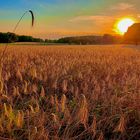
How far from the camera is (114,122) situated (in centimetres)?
236

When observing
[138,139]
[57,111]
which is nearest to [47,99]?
[57,111]

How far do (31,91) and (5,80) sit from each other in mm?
756

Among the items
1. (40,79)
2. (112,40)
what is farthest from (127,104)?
(112,40)

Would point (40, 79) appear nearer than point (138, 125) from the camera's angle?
No

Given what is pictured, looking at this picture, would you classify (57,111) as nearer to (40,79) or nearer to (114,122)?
(114,122)

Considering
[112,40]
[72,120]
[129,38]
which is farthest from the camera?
[112,40]

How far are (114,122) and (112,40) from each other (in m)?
42.0

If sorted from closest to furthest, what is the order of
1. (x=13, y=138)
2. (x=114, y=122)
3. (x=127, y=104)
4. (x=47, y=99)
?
(x=13, y=138) → (x=114, y=122) → (x=127, y=104) → (x=47, y=99)

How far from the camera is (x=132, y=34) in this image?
3997 centimetres

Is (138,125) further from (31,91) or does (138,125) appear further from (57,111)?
(31,91)

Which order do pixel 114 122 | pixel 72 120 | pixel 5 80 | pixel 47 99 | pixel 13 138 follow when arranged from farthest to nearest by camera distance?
pixel 5 80
pixel 47 99
pixel 114 122
pixel 72 120
pixel 13 138

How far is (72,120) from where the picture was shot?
2.19 m

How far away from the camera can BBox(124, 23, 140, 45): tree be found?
129 feet

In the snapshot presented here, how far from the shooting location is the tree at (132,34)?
39375mm
